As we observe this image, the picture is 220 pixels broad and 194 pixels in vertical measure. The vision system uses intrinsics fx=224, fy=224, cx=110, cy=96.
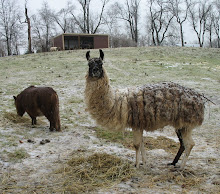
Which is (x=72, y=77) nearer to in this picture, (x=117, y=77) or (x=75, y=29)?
(x=117, y=77)

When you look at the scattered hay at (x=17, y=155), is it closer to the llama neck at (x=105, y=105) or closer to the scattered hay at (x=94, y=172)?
Answer: the scattered hay at (x=94, y=172)

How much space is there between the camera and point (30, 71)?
1627 centimetres

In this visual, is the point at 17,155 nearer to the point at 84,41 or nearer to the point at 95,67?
the point at 95,67

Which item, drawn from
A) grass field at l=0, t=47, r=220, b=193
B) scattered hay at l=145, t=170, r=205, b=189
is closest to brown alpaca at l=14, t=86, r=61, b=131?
grass field at l=0, t=47, r=220, b=193

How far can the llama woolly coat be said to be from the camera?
413 centimetres

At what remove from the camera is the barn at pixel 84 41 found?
34.9m

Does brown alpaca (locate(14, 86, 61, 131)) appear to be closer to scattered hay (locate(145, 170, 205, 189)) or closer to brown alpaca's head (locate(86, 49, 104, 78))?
brown alpaca's head (locate(86, 49, 104, 78))

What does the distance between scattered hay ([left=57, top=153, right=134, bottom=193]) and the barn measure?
3105 centimetres

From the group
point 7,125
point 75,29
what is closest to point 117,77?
point 7,125

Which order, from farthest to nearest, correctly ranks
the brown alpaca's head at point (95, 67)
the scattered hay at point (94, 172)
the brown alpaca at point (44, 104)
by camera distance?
the brown alpaca at point (44, 104) < the brown alpaca's head at point (95, 67) < the scattered hay at point (94, 172)

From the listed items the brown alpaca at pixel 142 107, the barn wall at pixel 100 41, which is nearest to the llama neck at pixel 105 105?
the brown alpaca at pixel 142 107

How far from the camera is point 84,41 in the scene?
120ft

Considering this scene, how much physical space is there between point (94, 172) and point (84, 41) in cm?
3436

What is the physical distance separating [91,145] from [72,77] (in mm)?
9160
